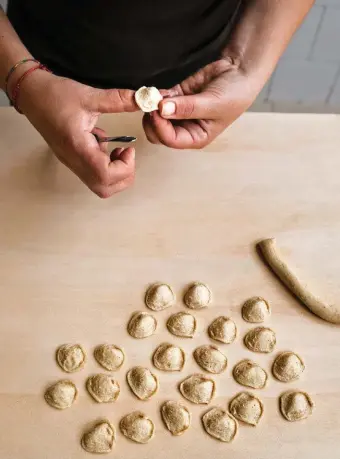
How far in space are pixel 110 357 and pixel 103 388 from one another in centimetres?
3

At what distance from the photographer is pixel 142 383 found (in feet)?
1.84

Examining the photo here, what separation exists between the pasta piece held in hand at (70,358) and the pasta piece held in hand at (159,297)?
95mm

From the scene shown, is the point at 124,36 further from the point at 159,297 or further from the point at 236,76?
the point at 159,297

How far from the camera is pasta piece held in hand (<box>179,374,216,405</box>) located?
1.85ft

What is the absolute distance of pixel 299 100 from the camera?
60.9 inches

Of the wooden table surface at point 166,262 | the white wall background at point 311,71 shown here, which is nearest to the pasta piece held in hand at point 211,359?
the wooden table surface at point 166,262

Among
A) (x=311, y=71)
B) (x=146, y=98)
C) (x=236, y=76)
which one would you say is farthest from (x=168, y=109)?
(x=311, y=71)

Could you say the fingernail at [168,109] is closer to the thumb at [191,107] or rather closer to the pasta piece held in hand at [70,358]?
the thumb at [191,107]

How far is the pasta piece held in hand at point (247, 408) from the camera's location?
1.82 feet

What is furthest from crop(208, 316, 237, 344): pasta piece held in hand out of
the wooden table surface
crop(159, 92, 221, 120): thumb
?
crop(159, 92, 221, 120): thumb

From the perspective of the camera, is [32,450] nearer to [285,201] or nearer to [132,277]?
[132,277]

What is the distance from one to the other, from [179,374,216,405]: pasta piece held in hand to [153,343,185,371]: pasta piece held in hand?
0.7 inches

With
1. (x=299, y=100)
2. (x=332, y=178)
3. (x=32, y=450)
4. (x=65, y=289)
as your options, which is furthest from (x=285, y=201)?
(x=299, y=100)

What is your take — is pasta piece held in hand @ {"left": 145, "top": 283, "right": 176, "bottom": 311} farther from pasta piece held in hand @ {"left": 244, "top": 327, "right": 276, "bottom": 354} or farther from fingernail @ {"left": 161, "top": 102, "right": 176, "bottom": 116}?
fingernail @ {"left": 161, "top": 102, "right": 176, "bottom": 116}
